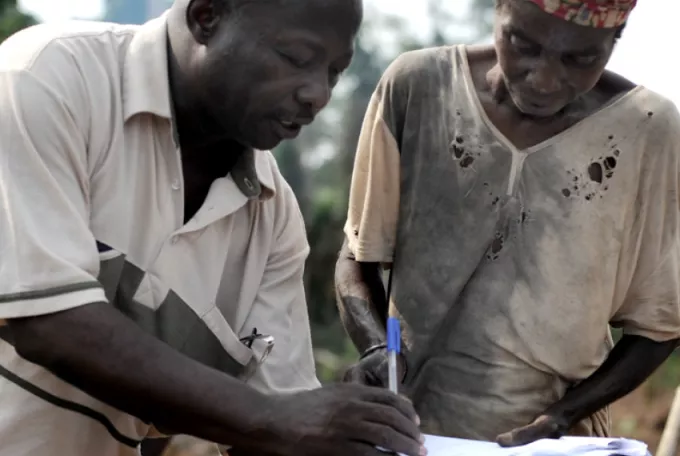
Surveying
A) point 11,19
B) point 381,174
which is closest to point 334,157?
point 11,19

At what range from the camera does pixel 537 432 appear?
2.67 m

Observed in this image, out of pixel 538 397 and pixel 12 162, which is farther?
pixel 538 397

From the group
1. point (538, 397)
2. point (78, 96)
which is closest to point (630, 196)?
point (538, 397)

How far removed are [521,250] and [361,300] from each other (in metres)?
0.43

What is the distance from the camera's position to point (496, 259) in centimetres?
280

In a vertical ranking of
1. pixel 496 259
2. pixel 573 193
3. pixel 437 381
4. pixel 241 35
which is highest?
pixel 241 35

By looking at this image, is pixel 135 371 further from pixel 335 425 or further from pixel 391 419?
pixel 391 419

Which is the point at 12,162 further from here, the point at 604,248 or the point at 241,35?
the point at 604,248

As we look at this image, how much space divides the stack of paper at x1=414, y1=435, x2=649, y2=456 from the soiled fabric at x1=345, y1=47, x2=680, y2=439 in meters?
0.27

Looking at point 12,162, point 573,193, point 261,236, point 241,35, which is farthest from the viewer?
point 573,193

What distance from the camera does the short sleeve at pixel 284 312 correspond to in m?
2.61

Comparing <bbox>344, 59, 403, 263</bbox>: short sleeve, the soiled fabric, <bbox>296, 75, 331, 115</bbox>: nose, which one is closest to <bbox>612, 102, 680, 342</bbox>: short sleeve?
the soiled fabric

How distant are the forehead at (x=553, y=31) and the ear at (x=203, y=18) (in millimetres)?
760

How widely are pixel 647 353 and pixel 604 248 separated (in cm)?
31
